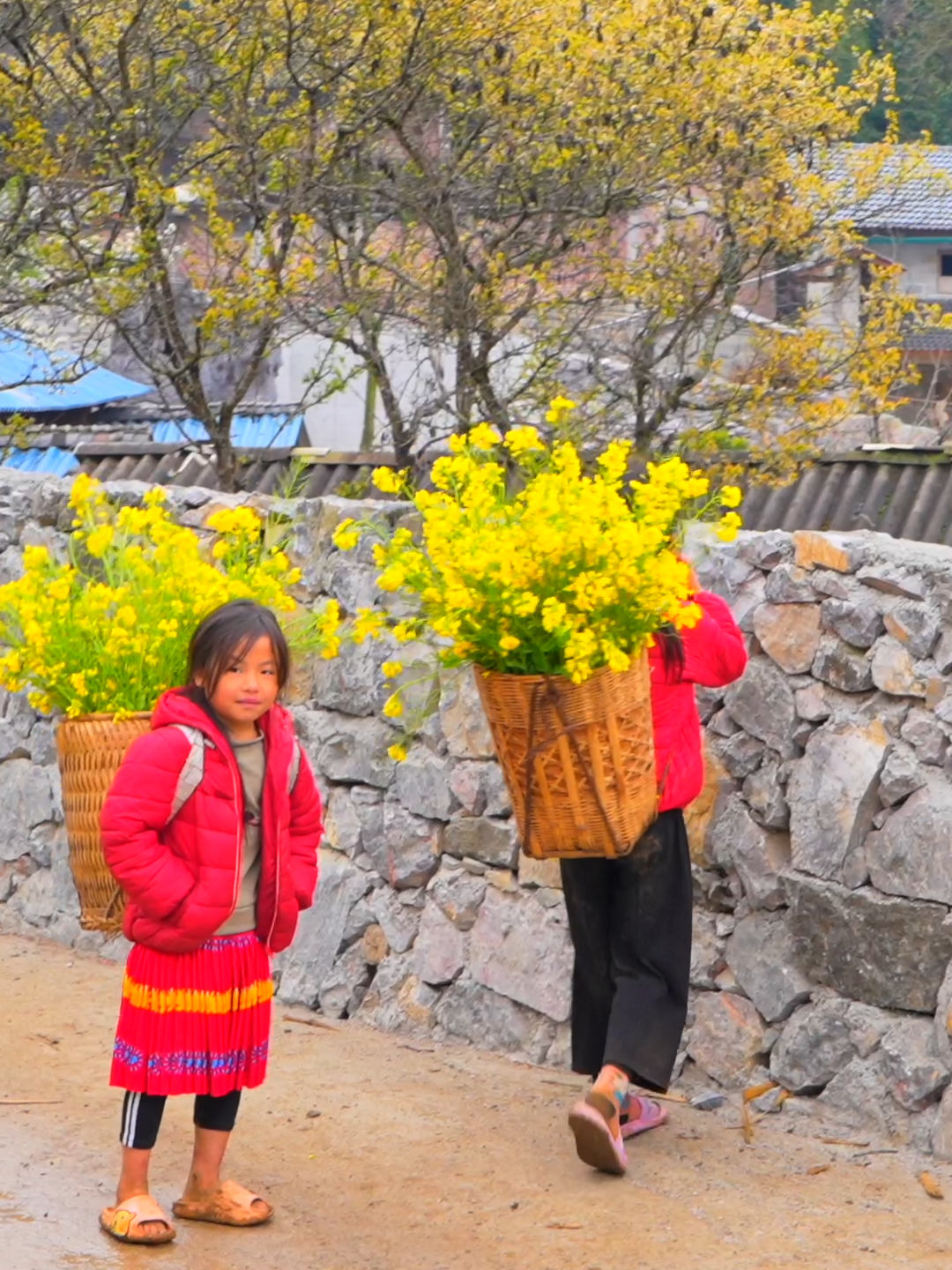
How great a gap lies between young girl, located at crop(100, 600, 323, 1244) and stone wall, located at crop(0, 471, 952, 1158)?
1.37 meters

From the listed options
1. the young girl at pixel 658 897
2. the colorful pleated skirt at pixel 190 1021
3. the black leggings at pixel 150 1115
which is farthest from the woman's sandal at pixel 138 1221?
the young girl at pixel 658 897

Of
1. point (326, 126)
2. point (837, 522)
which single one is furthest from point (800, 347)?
point (326, 126)

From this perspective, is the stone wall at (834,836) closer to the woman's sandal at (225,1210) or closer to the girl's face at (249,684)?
the woman's sandal at (225,1210)

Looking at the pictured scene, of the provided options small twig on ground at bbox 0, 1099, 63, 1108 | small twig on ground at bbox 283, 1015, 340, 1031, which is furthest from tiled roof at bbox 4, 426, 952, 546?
small twig on ground at bbox 0, 1099, 63, 1108

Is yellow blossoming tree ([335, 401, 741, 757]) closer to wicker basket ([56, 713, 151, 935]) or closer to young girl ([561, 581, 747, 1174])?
young girl ([561, 581, 747, 1174])

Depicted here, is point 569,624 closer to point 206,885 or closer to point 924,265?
point 206,885

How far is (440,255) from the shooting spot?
8.21 metres

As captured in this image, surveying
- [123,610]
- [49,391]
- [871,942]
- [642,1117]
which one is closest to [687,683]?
[871,942]

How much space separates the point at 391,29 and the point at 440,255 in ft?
3.44

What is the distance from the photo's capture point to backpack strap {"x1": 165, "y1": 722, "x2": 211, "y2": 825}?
11.4ft

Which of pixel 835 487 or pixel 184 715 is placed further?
pixel 835 487

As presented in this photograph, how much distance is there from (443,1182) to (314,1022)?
1.36 meters

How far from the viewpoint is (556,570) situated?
146 inches

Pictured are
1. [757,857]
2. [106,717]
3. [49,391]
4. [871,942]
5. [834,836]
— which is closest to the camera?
[106,717]
